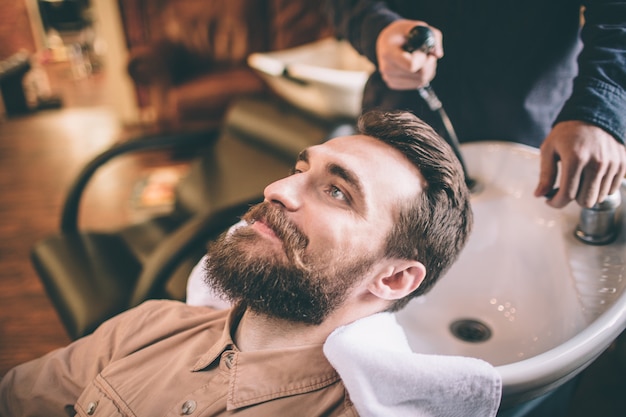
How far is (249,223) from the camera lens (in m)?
0.89

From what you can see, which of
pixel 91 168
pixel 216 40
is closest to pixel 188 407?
pixel 91 168

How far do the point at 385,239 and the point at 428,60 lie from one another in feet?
1.22

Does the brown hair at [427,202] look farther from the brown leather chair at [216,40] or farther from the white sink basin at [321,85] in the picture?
the brown leather chair at [216,40]

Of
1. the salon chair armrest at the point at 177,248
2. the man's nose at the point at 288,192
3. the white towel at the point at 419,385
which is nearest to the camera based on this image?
the white towel at the point at 419,385

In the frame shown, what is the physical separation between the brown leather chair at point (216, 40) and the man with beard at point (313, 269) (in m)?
3.29

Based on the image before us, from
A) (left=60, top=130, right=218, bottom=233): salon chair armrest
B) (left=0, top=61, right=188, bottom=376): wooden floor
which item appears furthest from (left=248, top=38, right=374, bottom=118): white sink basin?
(left=0, top=61, right=188, bottom=376): wooden floor

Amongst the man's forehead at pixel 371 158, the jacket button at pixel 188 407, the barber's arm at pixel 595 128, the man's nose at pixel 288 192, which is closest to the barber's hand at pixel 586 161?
the barber's arm at pixel 595 128

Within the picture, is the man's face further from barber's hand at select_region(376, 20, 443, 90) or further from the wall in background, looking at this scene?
the wall in background

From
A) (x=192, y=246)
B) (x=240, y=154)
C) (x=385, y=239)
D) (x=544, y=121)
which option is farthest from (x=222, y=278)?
(x=240, y=154)

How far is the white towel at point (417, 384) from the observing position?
2.45 feet

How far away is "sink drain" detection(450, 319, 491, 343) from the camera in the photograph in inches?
45.3

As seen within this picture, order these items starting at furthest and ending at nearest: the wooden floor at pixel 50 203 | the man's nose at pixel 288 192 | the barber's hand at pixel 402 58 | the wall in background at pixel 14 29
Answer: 1. the wall in background at pixel 14 29
2. the wooden floor at pixel 50 203
3. the barber's hand at pixel 402 58
4. the man's nose at pixel 288 192

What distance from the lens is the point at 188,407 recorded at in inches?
34.8

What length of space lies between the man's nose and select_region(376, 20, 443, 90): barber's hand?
0.32 meters
